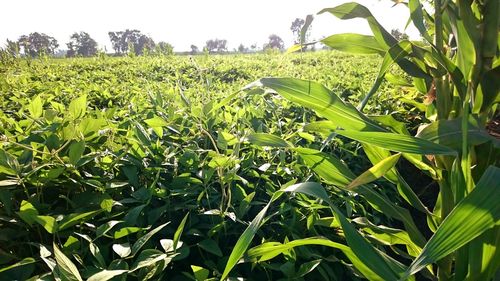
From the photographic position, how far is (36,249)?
41.4 inches

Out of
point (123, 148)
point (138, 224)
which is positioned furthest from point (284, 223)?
point (123, 148)

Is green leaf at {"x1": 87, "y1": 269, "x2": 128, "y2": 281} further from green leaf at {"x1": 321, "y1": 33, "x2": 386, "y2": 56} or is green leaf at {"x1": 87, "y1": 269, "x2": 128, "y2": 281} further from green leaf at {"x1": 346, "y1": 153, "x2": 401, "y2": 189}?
green leaf at {"x1": 321, "y1": 33, "x2": 386, "y2": 56}

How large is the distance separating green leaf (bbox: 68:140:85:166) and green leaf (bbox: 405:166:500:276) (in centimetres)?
85

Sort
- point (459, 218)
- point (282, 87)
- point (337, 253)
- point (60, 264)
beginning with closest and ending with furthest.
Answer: point (459, 218) → point (60, 264) → point (282, 87) → point (337, 253)

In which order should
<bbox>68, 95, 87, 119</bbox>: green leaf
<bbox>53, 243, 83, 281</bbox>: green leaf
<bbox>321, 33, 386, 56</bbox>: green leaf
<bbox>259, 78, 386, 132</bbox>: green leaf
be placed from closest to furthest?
<bbox>53, 243, 83, 281</bbox>: green leaf, <bbox>259, 78, 386, 132</bbox>: green leaf, <bbox>321, 33, 386, 56</bbox>: green leaf, <bbox>68, 95, 87, 119</bbox>: green leaf

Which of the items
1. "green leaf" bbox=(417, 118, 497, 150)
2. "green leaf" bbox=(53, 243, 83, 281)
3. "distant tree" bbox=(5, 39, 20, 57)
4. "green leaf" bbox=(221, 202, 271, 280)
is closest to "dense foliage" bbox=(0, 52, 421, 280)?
"green leaf" bbox=(53, 243, 83, 281)

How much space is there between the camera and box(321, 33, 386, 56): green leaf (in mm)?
1115

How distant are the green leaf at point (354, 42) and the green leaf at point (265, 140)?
0.32 meters

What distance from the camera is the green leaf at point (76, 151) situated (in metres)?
1.05

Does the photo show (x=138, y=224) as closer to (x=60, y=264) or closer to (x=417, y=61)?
(x=60, y=264)

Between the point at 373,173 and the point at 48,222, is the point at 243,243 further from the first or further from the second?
the point at 48,222

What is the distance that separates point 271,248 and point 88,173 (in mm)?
622

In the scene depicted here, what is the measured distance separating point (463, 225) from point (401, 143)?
0.82 ft

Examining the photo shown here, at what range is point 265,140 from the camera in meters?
1.09
